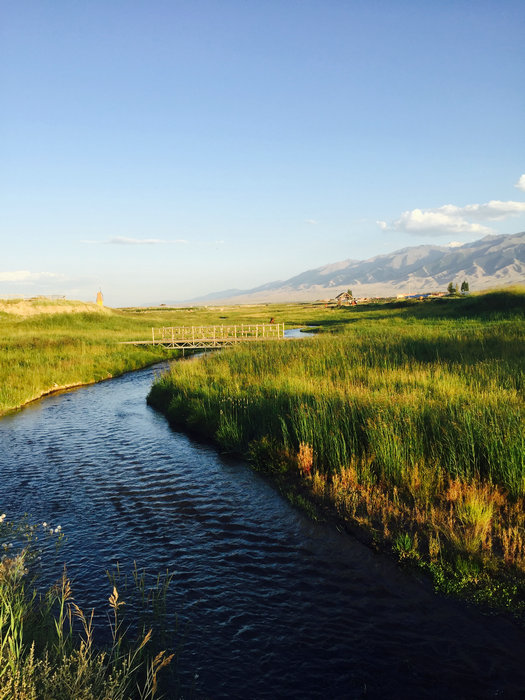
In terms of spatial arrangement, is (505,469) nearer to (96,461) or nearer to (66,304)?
(96,461)

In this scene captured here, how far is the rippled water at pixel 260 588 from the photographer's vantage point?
525cm

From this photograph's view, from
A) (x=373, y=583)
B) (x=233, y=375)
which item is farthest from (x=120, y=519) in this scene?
(x=233, y=375)

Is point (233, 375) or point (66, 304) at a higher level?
point (66, 304)

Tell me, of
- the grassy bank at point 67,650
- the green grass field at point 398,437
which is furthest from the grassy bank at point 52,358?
the grassy bank at point 67,650

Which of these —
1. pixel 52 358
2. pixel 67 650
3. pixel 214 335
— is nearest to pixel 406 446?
pixel 67 650

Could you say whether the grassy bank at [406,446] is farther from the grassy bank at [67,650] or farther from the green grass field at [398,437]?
the grassy bank at [67,650]

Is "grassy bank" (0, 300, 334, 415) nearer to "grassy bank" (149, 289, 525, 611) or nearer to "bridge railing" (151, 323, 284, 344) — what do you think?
"bridge railing" (151, 323, 284, 344)

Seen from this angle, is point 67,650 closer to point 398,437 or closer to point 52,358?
point 398,437

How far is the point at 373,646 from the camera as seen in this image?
18.7ft

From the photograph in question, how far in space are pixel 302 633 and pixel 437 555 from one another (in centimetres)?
274

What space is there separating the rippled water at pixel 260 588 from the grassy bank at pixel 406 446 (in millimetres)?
673

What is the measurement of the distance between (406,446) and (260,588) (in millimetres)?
4727

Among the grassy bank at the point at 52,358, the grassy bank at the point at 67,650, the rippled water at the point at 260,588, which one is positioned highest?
the grassy bank at the point at 52,358

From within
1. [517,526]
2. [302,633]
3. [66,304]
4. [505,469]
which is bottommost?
[302,633]
